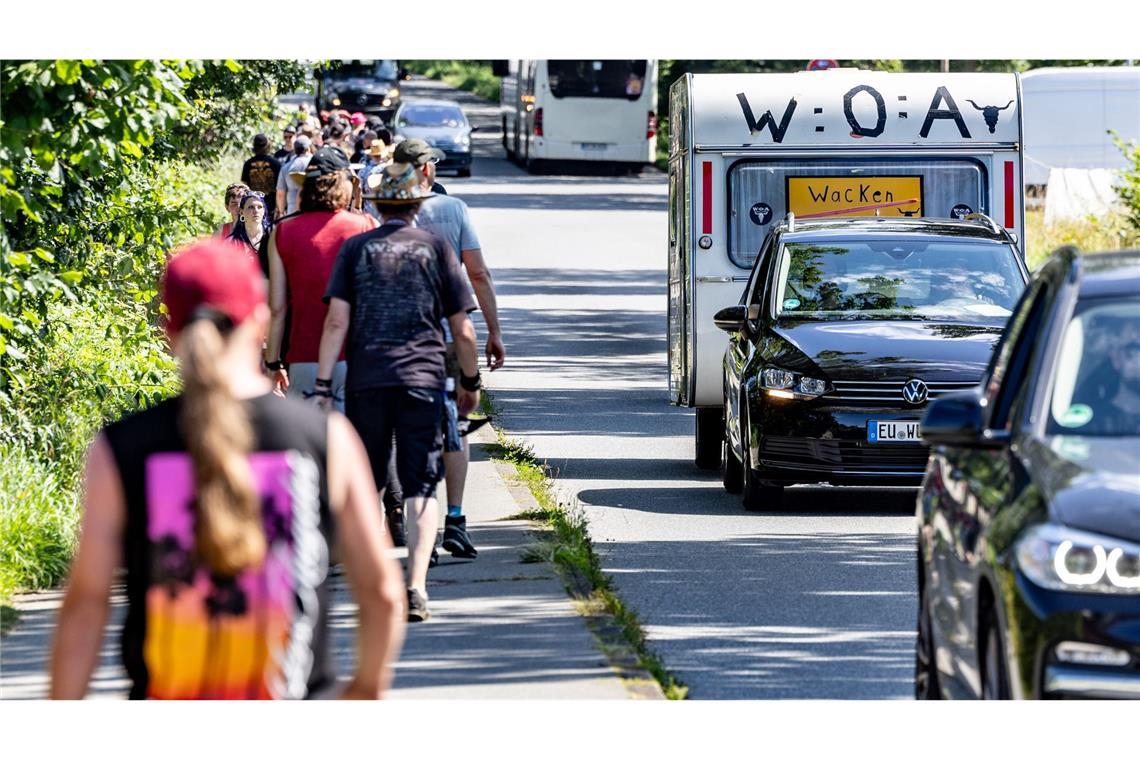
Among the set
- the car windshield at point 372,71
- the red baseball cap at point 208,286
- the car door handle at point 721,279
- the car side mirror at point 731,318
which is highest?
the red baseball cap at point 208,286

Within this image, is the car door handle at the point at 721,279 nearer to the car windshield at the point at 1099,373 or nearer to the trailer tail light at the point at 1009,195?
the trailer tail light at the point at 1009,195

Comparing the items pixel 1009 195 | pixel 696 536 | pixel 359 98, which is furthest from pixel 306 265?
pixel 359 98

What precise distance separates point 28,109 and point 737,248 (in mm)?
6255

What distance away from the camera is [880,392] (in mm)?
11828

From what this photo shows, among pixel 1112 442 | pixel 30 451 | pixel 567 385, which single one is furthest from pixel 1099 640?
pixel 567 385

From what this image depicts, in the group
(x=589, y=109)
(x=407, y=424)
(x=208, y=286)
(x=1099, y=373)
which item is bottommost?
(x=589, y=109)

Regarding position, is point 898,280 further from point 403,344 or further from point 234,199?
point 403,344

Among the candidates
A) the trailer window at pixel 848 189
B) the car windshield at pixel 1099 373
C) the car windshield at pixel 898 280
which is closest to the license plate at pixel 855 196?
the trailer window at pixel 848 189

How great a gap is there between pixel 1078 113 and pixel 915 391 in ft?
99.6

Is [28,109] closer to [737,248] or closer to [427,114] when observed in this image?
[737,248]

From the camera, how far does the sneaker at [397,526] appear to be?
34.2 feet

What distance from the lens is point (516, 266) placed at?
3144 cm

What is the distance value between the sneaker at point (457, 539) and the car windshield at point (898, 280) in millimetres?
3265

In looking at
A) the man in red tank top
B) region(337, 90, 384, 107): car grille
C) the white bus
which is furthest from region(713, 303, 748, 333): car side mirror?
region(337, 90, 384, 107): car grille
